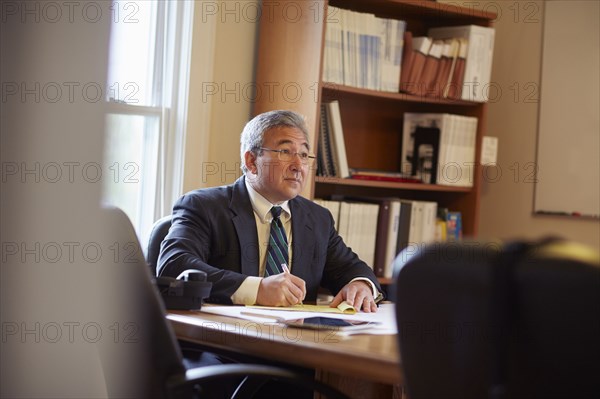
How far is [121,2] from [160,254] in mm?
1289

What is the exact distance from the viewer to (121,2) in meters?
3.40

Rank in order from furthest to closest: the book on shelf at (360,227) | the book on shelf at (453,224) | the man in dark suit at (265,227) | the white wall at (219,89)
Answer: the book on shelf at (453,224), the book on shelf at (360,227), the white wall at (219,89), the man in dark suit at (265,227)

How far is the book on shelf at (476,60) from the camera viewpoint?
404 cm

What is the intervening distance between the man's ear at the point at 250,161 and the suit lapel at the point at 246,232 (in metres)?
0.13

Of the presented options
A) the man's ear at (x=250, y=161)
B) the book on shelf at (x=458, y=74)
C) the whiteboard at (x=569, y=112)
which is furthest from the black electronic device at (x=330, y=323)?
the whiteboard at (x=569, y=112)

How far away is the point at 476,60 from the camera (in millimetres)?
4062

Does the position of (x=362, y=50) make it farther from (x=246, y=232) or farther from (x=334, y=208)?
(x=246, y=232)

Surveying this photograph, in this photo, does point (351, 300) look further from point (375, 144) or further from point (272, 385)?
point (375, 144)

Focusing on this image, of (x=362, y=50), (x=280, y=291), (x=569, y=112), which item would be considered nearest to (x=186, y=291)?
(x=280, y=291)

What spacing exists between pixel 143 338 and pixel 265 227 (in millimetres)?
1158

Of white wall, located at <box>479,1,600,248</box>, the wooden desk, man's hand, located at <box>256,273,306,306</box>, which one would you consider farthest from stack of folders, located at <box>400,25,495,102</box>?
the wooden desk

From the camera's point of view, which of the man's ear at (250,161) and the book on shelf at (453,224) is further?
the book on shelf at (453,224)

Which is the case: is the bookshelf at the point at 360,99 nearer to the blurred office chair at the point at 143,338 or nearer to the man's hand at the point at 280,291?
the man's hand at the point at 280,291

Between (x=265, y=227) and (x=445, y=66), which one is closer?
(x=265, y=227)
